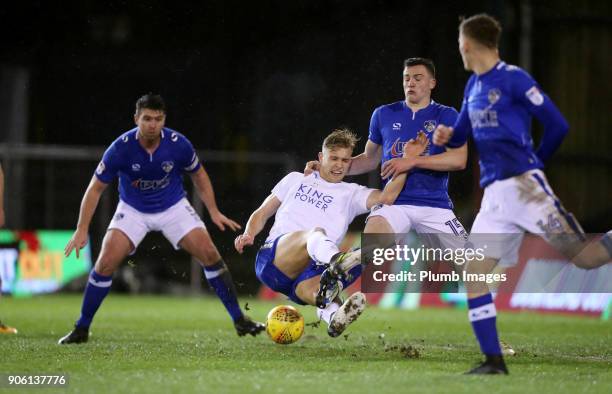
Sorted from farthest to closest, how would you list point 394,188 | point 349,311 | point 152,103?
point 152,103 < point 394,188 < point 349,311

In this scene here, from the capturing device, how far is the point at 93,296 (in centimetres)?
890

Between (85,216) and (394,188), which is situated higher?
(394,188)

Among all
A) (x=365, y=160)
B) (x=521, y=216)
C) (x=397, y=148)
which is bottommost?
(x=521, y=216)

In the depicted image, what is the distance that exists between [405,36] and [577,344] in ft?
31.9

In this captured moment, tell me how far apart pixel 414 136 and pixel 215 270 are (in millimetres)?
2322

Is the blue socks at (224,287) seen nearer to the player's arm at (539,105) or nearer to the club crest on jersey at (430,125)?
the club crest on jersey at (430,125)

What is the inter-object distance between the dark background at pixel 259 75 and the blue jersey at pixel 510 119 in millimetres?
6230

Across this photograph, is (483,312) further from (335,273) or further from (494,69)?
(494,69)

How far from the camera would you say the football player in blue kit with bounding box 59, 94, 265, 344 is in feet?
28.6

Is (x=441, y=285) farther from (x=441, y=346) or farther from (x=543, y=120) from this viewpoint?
(x=543, y=120)

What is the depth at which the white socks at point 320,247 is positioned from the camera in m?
7.42

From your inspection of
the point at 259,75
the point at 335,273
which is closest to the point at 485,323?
the point at 335,273

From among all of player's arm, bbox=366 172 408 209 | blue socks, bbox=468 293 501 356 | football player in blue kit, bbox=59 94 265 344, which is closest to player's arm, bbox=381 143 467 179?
player's arm, bbox=366 172 408 209

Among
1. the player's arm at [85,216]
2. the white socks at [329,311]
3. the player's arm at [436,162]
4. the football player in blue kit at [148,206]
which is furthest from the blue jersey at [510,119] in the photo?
the player's arm at [85,216]
